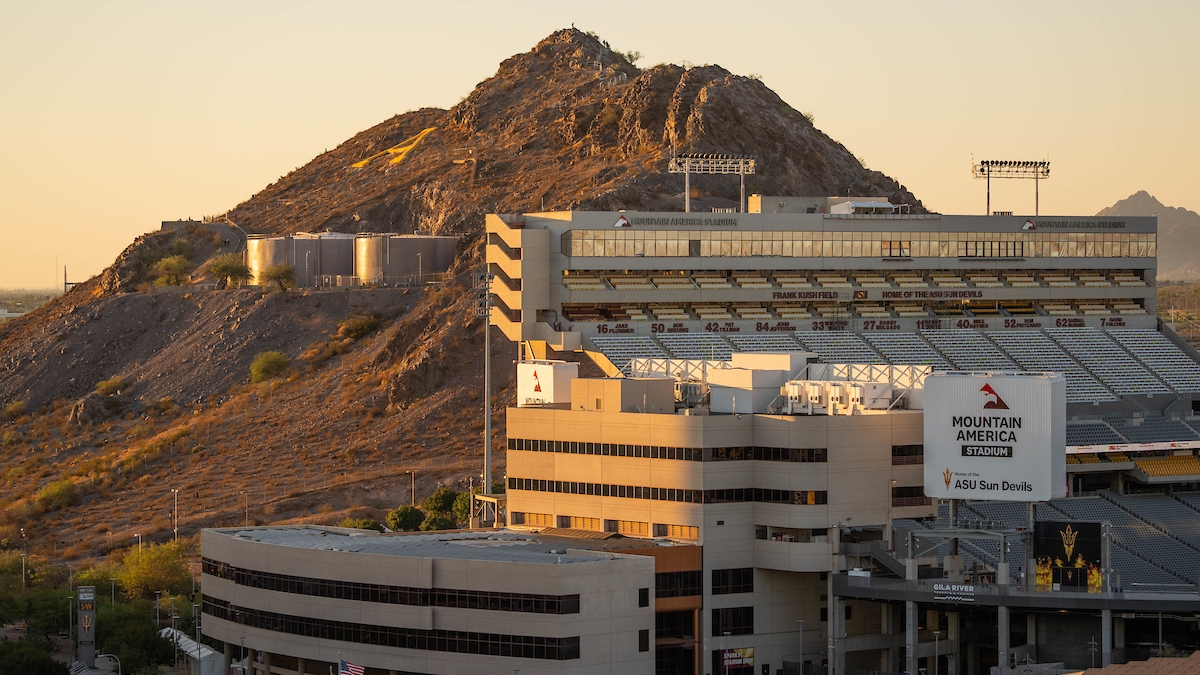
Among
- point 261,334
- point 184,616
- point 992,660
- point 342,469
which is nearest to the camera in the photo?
point 992,660

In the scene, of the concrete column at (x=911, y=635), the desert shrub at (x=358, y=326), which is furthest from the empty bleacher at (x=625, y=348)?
the desert shrub at (x=358, y=326)

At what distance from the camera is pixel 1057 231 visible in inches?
6068

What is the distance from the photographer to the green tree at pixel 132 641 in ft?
339

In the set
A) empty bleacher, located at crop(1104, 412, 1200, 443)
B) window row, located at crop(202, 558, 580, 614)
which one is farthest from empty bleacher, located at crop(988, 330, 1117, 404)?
window row, located at crop(202, 558, 580, 614)

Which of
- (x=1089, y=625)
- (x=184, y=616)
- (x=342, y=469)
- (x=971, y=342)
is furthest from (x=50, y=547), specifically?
(x=1089, y=625)

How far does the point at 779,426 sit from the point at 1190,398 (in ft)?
164

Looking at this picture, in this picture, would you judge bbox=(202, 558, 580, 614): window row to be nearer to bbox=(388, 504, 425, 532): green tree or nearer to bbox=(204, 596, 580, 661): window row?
bbox=(204, 596, 580, 661): window row

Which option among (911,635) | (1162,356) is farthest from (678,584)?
(1162,356)

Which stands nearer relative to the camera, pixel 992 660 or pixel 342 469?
pixel 992 660

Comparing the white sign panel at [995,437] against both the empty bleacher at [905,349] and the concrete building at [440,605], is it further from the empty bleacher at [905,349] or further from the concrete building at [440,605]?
the empty bleacher at [905,349]

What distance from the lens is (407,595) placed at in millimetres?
93625

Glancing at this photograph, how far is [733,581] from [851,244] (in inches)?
2025

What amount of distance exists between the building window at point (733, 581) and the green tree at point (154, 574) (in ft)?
139

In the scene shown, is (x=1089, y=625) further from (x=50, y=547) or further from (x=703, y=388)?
(x=50, y=547)
